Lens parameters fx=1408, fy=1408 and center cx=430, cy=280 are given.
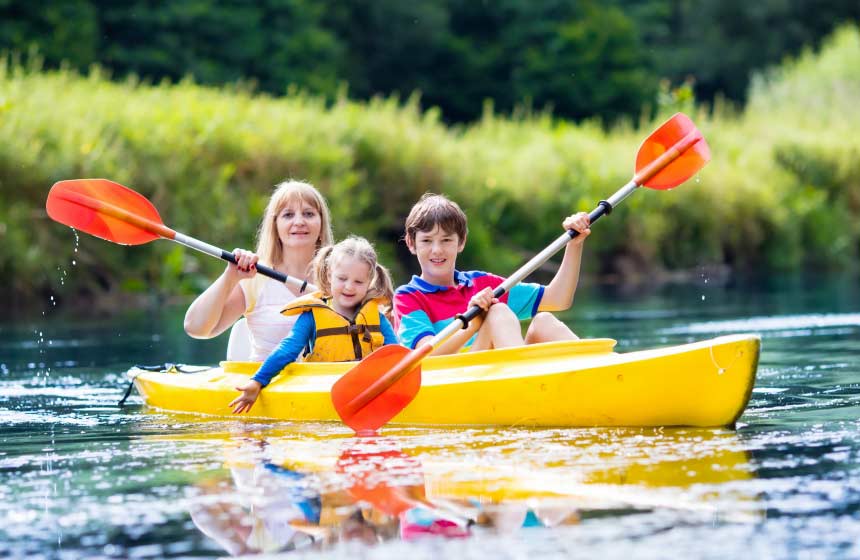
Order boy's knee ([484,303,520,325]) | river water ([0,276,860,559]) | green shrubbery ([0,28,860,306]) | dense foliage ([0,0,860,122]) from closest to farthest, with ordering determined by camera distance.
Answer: river water ([0,276,860,559]) → boy's knee ([484,303,520,325]) → green shrubbery ([0,28,860,306]) → dense foliage ([0,0,860,122])

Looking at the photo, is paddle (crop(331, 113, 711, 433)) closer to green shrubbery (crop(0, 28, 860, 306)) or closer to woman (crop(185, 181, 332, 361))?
woman (crop(185, 181, 332, 361))

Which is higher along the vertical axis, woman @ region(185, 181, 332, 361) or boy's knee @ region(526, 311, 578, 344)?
woman @ region(185, 181, 332, 361)

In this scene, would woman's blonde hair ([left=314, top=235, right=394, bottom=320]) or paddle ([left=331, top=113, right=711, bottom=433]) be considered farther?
woman's blonde hair ([left=314, top=235, right=394, bottom=320])

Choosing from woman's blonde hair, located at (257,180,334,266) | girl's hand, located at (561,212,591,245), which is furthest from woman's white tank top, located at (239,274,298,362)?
girl's hand, located at (561,212,591,245)

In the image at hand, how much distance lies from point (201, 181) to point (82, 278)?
1.46 meters

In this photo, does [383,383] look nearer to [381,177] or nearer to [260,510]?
[260,510]

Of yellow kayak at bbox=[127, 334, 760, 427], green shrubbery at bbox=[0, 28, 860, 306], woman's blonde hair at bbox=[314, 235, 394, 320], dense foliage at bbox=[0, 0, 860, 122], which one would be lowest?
yellow kayak at bbox=[127, 334, 760, 427]

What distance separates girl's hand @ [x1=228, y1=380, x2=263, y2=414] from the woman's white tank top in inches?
19.4

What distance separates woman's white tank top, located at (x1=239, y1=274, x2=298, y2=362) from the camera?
5773mm

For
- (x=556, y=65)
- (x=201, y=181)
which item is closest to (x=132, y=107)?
(x=201, y=181)

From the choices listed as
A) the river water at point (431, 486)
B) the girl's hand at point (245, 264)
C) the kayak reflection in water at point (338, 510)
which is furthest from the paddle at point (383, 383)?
the girl's hand at point (245, 264)

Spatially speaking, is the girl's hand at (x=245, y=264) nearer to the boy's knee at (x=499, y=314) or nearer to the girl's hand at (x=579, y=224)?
the boy's knee at (x=499, y=314)

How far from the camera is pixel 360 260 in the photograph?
204 inches

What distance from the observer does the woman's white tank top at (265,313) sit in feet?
18.9
